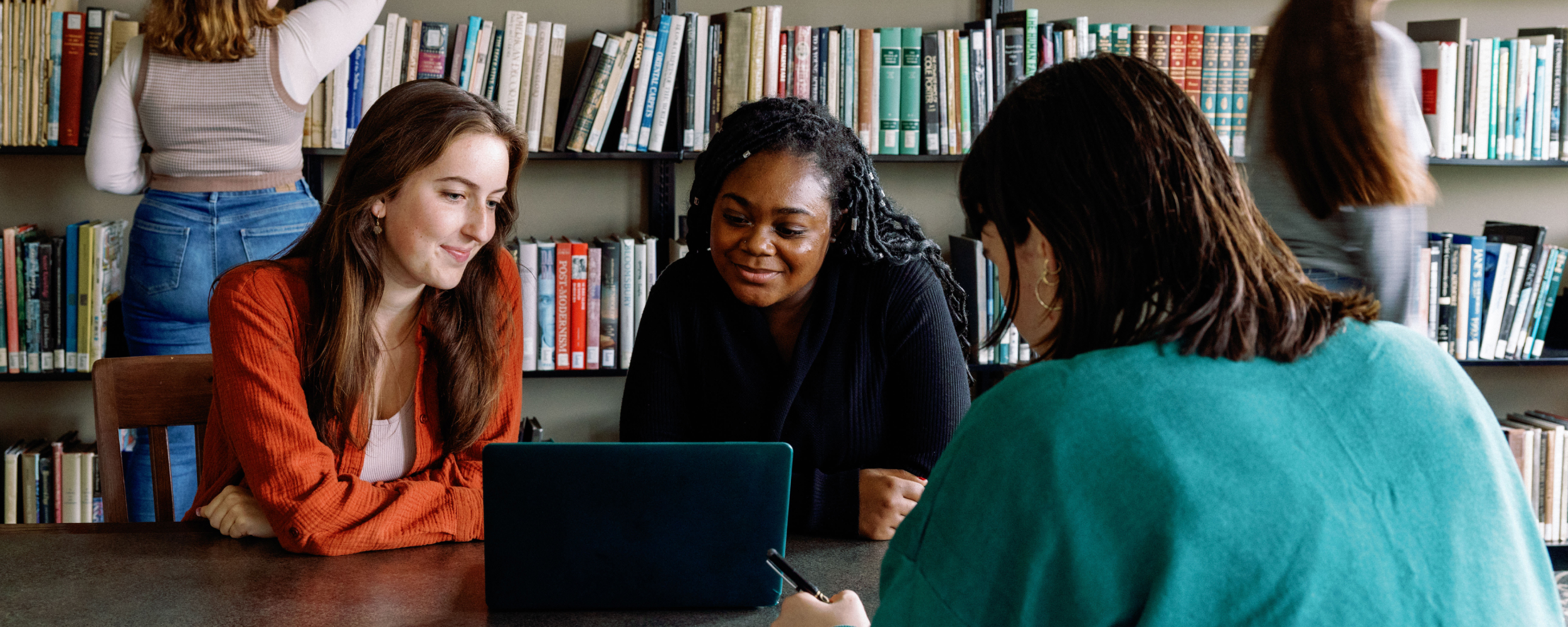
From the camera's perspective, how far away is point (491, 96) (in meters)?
2.40

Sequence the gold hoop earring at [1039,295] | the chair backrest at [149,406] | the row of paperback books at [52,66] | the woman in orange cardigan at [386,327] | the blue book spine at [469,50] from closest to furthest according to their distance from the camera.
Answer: the gold hoop earring at [1039,295] < the woman in orange cardigan at [386,327] < the chair backrest at [149,406] < the row of paperback books at [52,66] < the blue book spine at [469,50]

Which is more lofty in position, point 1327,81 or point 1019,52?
point 1019,52

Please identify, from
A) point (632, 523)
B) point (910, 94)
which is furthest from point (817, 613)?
point (910, 94)

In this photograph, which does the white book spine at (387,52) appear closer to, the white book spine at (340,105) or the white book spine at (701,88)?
the white book spine at (340,105)

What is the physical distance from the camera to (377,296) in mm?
1400

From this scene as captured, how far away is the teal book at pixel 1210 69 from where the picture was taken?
251cm

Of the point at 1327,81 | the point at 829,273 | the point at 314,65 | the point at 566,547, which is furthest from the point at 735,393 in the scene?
the point at 314,65

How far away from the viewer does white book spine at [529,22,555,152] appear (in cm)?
239

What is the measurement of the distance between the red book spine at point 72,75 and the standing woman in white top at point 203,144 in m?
0.20

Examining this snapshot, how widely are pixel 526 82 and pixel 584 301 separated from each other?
1.60ft

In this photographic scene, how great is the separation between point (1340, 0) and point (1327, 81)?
0.35 ft

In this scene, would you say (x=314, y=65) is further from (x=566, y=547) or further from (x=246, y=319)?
(x=566, y=547)

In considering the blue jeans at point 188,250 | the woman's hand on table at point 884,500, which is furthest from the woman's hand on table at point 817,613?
the blue jeans at point 188,250

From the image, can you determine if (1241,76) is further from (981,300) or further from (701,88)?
(701,88)
